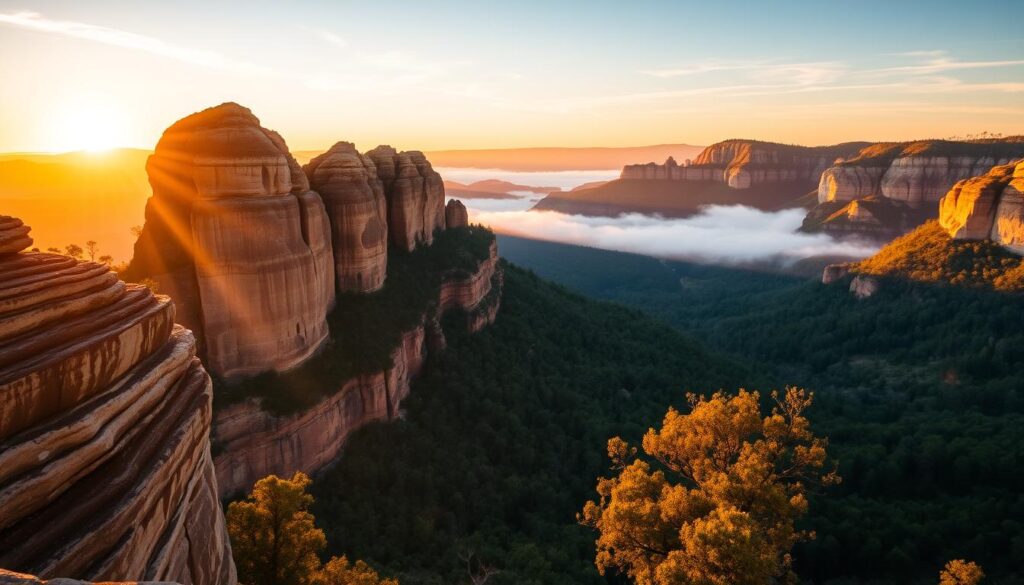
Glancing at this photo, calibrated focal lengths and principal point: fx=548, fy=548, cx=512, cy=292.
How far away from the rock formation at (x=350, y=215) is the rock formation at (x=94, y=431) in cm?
2899

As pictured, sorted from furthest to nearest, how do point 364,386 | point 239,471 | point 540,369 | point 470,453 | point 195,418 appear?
point 540,369, point 470,453, point 364,386, point 239,471, point 195,418

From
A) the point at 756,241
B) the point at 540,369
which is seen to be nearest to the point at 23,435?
the point at 540,369

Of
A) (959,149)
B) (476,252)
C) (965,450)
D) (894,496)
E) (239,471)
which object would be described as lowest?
(894,496)

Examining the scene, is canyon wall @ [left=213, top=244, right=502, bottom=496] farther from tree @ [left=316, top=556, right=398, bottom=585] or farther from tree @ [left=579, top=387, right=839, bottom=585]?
tree @ [left=579, top=387, right=839, bottom=585]

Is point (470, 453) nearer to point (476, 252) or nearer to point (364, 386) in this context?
point (364, 386)

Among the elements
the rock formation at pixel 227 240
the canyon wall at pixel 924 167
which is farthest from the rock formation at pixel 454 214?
the canyon wall at pixel 924 167

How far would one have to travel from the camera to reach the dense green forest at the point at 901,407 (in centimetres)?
3147

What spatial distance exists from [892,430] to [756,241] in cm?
13076

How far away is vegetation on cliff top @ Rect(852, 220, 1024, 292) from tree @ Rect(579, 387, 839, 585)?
70439 millimetres

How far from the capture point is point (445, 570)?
2762 centimetres

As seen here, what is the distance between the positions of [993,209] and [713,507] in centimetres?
8310

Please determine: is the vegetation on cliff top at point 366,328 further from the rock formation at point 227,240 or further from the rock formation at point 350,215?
the rock formation at point 350,215

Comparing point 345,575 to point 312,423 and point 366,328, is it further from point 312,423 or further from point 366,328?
point 366,328

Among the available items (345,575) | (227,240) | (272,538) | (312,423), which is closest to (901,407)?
(312,423)
